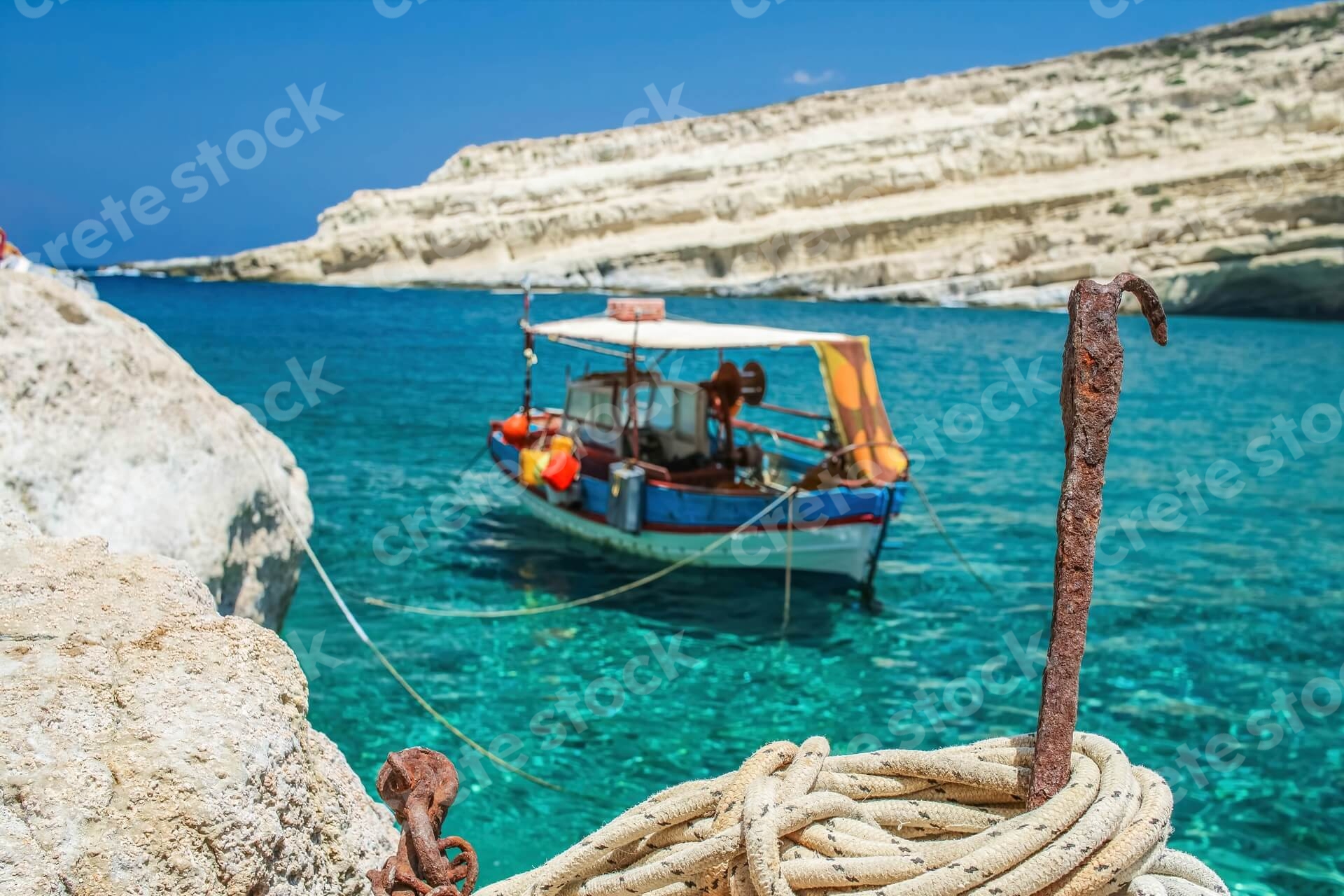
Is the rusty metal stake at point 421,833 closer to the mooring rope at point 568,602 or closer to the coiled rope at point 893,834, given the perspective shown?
the coiled rope at point 893,834

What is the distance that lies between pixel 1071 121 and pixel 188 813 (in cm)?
7546

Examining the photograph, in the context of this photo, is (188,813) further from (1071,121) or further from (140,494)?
(1071,121)

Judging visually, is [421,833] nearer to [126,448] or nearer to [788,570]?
[126,448]

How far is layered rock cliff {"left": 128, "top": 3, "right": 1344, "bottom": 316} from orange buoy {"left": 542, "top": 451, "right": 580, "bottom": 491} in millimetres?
49599

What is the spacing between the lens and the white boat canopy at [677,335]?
40.1 ft

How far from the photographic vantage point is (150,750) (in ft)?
6.01

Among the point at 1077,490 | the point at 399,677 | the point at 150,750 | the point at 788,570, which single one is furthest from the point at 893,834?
the point at 788,570

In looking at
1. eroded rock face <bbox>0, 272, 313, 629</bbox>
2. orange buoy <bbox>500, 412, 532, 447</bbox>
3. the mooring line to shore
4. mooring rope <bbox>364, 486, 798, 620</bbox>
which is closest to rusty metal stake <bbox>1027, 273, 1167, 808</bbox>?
eroded rock face <bbox>0, 272, 313, 629</bbox>

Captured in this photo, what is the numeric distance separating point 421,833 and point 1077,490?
1.38m

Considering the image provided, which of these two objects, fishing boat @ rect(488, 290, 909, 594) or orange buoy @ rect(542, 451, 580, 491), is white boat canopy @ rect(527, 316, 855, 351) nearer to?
fishing boat @ rect(488, 290, 909, 594)

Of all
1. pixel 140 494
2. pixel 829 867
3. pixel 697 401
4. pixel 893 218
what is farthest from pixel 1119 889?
pixel 893 218

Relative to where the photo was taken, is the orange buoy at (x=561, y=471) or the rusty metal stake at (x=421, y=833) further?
the orange buoy at (x=561, y=471)

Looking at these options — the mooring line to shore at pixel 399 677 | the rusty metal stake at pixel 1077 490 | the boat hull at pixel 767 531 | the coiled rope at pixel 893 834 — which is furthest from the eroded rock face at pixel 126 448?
the boat hull at pixel 767 531

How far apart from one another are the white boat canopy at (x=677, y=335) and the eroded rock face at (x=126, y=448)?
259 inches
